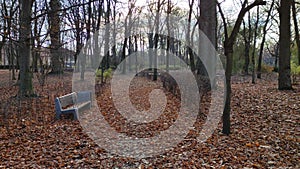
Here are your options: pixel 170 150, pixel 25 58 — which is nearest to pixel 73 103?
pixel 25 58

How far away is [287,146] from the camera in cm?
438

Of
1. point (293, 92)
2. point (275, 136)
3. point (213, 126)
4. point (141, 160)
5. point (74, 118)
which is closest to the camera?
point (141, 160)

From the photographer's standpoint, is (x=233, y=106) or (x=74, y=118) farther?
(x=233, y=106)

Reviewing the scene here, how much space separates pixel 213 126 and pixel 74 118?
2.99 metres

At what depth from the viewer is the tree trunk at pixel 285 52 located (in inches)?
382

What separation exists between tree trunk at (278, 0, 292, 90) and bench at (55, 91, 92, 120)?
6511mm

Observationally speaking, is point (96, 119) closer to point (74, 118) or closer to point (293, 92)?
point (74, 118)

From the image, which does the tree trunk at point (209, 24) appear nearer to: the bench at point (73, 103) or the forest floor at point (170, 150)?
the forest floor at point (170, 150)

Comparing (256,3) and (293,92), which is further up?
(256,3)

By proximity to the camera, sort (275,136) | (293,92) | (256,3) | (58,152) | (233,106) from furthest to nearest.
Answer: (293,92), (233,106), (275,136), (256,3), (58,152)

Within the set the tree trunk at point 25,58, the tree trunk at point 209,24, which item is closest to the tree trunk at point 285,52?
the tree trunk at point 209,24

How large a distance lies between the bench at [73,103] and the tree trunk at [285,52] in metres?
6.51

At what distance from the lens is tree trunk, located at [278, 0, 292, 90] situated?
970 cm

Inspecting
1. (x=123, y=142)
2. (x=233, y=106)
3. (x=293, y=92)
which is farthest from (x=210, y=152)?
(x=293, y=92)
